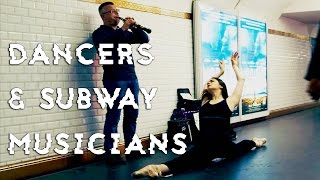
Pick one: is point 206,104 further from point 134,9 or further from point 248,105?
point 248,105

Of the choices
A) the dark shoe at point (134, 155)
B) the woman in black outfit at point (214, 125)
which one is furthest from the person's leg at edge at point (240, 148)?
the dark shoe at point (134, 155)

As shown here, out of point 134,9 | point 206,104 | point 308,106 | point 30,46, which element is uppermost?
point 134,9

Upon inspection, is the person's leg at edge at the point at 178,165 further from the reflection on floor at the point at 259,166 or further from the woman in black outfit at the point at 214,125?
the reflection on floor at the point at 259,166

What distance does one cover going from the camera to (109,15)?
5.05 m

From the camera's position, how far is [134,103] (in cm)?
528

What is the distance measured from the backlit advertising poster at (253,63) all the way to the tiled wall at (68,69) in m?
2.01

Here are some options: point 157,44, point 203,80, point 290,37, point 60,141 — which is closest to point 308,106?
point 290,37

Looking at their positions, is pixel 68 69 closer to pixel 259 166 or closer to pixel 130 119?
pixel 130 119

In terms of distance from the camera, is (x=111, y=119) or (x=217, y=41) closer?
(x=111, y=119)

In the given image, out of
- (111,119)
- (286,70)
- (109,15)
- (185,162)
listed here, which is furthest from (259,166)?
→ (286,70)

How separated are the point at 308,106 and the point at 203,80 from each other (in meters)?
6.89

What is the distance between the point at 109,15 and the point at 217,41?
333 cm

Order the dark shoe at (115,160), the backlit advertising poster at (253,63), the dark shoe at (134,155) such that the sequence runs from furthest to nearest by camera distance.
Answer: the backlit advertising poster at (253,63) < the dark shoe at (134,155) < the dark shoe at (115,160)

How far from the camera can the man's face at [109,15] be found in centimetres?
504
